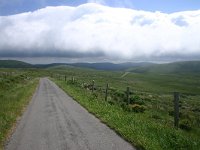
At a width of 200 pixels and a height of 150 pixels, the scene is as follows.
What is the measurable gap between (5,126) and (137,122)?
6.22m

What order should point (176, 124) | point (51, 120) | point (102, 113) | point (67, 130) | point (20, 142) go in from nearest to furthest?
point (20, 142)
point (67, 130)
point (176, 124)
point (51, 120)
point (102, 113)

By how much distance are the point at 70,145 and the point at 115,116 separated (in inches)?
283

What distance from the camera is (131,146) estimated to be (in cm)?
1110

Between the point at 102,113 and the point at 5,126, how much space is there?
6.87 m

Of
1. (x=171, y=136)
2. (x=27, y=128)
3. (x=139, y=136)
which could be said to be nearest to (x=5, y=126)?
(x=27, y=128)

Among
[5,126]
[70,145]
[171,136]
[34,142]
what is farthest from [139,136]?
[5,126]

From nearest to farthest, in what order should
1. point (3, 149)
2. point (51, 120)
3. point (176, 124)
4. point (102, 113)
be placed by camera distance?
point (3, 149)
point (176, 124)
point (51, 120)
point (102, 113)

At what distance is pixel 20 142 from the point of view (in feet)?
38.0

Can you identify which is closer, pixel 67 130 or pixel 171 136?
pixel 171 136

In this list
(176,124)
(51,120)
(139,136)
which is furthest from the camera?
(51,120)

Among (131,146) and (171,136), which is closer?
(131,146)

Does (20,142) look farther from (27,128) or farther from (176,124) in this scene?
(176,124)

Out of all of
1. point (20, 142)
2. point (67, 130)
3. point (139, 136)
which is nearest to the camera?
point (20, 142)

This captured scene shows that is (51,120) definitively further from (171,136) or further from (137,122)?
(171,136)
